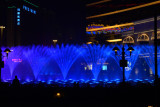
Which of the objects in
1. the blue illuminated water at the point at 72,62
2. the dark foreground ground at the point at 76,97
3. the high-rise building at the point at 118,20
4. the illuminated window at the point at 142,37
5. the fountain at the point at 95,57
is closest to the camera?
the dark foreground ground at the point at 76,97

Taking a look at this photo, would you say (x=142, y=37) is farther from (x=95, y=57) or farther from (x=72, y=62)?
(x=72, y=62)

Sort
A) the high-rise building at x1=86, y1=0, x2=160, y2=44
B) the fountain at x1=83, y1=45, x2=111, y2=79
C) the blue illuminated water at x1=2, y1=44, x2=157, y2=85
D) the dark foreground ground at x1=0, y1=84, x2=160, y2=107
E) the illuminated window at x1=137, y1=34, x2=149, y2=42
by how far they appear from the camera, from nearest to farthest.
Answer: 1. the dark foreground ground at x1=0, y1=84, x2=160, y2=107
2. the blue illuminated water at x1=2, y1=44, x2=157, y2=85
3. the fountain at x1=83, y1=45, x2=111, y2=79
4. the illuminated window at x1=137, y1=34, x2=149, y2=42
5. the high-rise building at x1=86, y1=0, x2=160, y2=44

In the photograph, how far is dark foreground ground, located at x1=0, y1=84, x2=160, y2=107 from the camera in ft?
32.9

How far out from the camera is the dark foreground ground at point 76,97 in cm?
1004

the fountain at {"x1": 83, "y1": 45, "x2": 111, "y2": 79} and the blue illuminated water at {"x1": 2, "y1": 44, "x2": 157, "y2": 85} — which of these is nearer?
the blue illuminated water at {"x1": 2, "y1": 44, "x2": 157, "y2": 85}

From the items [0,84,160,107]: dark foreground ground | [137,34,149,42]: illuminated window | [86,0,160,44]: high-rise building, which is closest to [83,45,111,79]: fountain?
[137,34,149,42]: illuminated window

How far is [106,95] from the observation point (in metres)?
10.7

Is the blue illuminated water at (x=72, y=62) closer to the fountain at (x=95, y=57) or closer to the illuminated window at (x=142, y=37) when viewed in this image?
the fountain at (x=95, y=57)

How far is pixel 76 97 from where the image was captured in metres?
10.6

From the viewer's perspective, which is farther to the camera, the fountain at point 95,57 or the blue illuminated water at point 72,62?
the fountain at point 95,57

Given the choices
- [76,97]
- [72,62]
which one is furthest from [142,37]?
[76,97]

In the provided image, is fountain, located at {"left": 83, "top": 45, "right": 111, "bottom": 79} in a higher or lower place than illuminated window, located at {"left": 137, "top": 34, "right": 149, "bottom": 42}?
lower

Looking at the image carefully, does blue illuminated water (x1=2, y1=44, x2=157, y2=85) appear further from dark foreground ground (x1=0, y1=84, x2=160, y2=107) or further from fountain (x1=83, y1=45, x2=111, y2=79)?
dark foreground ground (x1=0, y1=84, x2=160, y2=107)

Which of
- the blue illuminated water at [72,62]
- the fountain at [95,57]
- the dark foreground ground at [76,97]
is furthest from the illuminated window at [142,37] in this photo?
the dark foreground ground at [76,97]
